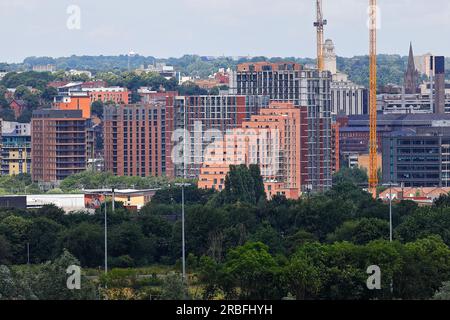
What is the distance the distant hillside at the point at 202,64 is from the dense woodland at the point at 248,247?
294ft

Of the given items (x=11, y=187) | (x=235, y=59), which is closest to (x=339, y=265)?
(x=11, y=187)

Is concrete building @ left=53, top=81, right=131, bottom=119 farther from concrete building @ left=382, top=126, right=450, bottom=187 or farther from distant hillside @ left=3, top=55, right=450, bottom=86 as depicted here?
distant hillside @ left=3, top=55, right=450, bottom=86

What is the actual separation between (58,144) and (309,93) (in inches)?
397

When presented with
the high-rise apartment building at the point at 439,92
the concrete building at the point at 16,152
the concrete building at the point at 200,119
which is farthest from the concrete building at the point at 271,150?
the high-rise apartment building at the point at 439,92

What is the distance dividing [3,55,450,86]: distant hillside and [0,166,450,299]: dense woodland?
89.6m

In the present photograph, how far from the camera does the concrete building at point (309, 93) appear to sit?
71750mm

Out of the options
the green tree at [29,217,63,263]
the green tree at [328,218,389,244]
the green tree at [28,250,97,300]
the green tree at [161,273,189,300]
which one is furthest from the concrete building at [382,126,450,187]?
the green tree at [161,273,189,300]

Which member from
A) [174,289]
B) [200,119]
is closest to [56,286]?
[174,289]

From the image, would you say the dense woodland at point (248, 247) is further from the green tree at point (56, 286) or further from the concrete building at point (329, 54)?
the concrete building at point (329, 54)

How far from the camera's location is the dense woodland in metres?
29.2
